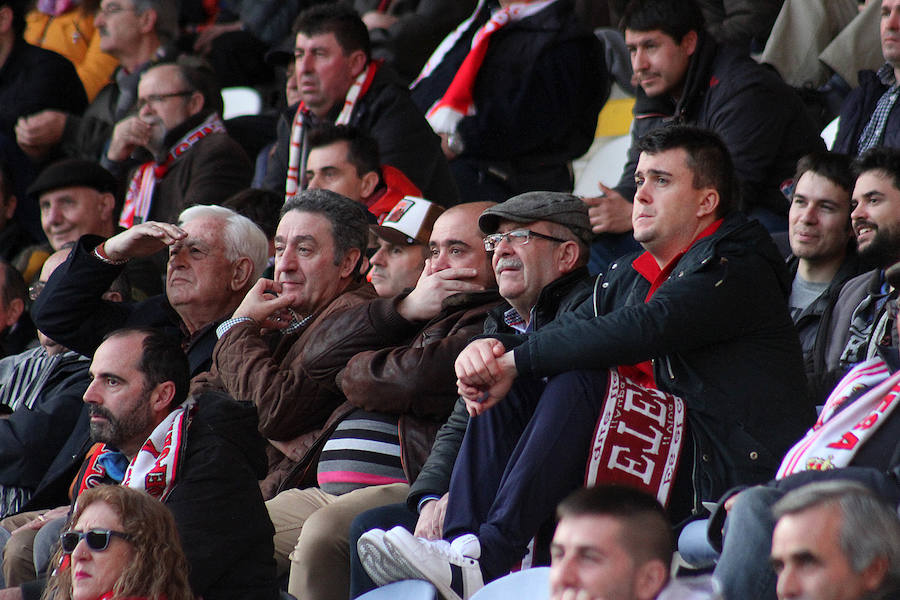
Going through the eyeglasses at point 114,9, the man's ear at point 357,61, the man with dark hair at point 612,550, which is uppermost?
the eyeglasses at point 114,9

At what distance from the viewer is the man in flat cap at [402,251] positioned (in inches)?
204

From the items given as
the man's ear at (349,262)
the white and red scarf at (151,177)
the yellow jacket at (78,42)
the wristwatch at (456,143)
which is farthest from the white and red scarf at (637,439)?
the yellow jacket at (78,42)

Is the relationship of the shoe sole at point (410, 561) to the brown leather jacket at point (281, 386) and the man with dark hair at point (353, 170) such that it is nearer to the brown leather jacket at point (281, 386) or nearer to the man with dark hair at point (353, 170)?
the brown leather jacket at point (281, 386)

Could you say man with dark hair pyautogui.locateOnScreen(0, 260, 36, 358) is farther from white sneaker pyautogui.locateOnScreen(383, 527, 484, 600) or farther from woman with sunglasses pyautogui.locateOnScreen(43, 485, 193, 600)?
white sneaker pyautogui.locateOnScreen(383, 527, 484, 600)

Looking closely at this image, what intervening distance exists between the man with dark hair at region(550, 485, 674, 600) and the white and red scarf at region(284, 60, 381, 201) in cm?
390

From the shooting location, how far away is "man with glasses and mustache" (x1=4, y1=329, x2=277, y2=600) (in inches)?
149

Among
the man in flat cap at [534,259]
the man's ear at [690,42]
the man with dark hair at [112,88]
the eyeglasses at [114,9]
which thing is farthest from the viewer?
the eyeglasses at [114,9]

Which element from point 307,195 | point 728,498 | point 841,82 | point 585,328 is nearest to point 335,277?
point 307,195

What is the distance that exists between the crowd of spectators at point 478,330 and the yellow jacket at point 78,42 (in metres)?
2.00

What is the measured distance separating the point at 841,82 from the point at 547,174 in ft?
4.88

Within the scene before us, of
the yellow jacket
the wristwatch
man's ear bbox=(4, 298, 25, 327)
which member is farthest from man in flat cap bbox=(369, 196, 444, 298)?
the yellow jacket

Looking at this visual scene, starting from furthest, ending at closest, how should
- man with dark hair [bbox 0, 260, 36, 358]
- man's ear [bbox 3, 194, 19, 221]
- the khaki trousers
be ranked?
man's ear [bbox 3, 194, 19, 221], man with dark hair [bbox 0, 260, 36, 358], the khaki trousers

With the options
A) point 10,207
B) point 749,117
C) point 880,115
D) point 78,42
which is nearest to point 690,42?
point 749,117

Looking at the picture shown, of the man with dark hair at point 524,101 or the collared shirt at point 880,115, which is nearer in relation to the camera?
the collared shirt at point 880,115
